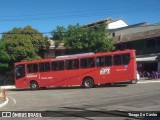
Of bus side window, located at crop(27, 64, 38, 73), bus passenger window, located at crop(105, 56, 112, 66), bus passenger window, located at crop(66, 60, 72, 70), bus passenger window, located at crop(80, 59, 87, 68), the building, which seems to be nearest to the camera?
bus passenger window, located at crop(105, 56, 112, 66)

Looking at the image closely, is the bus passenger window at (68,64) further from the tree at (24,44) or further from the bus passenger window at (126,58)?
the tree at (24,44)

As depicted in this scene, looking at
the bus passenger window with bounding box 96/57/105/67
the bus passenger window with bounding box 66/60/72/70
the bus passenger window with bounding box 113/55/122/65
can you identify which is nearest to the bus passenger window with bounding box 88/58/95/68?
the bus passenger window with bounding box 96/57/105/67

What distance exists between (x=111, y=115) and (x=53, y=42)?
42662mm

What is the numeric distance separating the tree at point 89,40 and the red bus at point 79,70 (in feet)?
45.3

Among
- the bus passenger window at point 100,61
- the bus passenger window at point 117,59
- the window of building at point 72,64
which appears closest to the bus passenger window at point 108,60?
the bus passenger window at point 100,61

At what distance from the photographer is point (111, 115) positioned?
14211mm

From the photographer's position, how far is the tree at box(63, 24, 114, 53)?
47938 mm

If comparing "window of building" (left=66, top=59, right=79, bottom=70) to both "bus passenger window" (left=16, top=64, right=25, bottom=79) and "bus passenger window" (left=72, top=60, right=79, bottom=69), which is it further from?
"bus passenger window" (left=16, top=64, right=25, bottom=79)

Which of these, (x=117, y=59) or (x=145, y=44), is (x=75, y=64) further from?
(x=145, y=44)

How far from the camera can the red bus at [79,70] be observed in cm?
3089

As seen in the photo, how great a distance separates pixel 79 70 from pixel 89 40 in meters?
15.7

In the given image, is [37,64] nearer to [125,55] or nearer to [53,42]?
[125,55]

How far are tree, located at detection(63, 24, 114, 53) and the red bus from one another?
45.3 feet

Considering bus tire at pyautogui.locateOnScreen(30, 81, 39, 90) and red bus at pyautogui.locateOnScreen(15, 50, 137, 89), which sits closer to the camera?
red bus at pyautogui.locateOnScreen(15, 50, 137, 89)
